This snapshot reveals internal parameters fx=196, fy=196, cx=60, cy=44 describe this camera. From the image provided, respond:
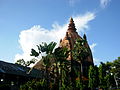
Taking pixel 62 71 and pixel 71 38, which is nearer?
pixel 62 71

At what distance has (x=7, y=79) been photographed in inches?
1599

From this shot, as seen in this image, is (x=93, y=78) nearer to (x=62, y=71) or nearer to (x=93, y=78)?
(x=93, y=78)

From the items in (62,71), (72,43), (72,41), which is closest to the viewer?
(62,71)

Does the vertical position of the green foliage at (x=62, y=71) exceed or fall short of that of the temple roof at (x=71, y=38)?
it falls short

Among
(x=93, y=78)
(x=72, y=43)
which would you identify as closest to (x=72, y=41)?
(x=72, y=43)

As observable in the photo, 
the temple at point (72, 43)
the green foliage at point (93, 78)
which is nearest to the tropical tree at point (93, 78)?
the green foliage at point (93, 78)

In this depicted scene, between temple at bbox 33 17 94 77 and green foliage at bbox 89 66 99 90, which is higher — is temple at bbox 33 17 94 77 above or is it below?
above

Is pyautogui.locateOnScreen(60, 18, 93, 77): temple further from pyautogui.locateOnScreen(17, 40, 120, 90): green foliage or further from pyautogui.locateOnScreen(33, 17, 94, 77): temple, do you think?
pyautogui.locateOnScreen(17, 40, 120, 90): green foliage

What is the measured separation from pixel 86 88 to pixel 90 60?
115ft

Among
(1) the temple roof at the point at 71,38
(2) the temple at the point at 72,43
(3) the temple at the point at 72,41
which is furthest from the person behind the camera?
(1) the temple roof at the point at 71,38

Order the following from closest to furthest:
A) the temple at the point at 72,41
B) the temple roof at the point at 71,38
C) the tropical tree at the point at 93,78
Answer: the tropical tree at the point at 93,78
the temple at the point at 72,41
the temple roof at the point at 71,38

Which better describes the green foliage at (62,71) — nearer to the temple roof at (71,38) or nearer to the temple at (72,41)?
the temple at (72,41)

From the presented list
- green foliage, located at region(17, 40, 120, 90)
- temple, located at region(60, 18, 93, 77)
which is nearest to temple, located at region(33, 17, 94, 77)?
temple, located at region(60, 18, 93, 77)

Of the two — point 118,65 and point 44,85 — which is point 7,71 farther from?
point 118,65
